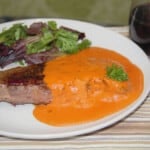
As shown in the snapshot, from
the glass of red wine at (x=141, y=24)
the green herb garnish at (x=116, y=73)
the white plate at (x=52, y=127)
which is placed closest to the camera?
the white plate at (x=52, y=127)

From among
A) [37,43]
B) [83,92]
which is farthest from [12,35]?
[83,92]

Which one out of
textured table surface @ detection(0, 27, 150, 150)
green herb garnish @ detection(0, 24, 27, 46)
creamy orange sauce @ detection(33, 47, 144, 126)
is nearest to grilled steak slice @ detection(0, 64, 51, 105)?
creamy orange sauce @ detection(33, 47, 144, 126)

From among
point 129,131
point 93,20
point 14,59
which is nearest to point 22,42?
point 14,59

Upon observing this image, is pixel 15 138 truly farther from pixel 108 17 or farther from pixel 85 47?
pixel 108 17

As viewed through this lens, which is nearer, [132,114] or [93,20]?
[132,114]

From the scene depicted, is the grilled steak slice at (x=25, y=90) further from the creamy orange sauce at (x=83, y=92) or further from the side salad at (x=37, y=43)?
the side salad at (x=37, y=43)

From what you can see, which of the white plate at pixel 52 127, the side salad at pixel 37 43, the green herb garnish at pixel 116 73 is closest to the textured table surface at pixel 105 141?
the white plate at pixel 52 127
